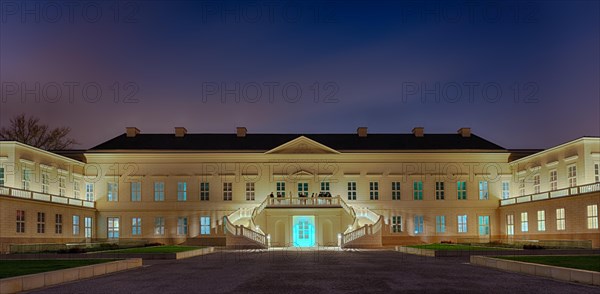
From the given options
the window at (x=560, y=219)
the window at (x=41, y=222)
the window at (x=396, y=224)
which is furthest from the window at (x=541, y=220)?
the window at (x=41, y=222)

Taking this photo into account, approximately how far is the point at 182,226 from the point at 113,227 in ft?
18.8

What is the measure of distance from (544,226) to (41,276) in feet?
119

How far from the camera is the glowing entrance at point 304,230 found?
4844 centimetres

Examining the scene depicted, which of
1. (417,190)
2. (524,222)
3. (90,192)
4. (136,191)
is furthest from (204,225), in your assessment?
(524,222)

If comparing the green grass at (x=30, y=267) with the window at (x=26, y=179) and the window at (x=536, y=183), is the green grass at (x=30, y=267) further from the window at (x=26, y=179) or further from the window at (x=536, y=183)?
the window at (x=536, y=183)

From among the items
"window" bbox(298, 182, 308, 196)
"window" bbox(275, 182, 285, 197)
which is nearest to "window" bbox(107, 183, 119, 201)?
"window" bbox(275, 182, 285, 197)

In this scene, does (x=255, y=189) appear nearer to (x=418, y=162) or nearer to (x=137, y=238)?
(x=137, y=238)

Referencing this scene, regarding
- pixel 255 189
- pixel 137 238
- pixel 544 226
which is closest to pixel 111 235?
pixel 137 238

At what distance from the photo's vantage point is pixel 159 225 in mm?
52625

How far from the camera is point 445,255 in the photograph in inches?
1172

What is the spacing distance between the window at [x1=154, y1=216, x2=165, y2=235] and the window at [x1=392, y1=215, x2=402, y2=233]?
19.2 metres

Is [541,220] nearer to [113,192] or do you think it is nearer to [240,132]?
[240,132]

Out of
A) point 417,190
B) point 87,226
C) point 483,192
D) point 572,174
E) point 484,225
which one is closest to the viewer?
Result: point 572,174

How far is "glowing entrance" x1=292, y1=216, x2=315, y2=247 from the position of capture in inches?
1907
